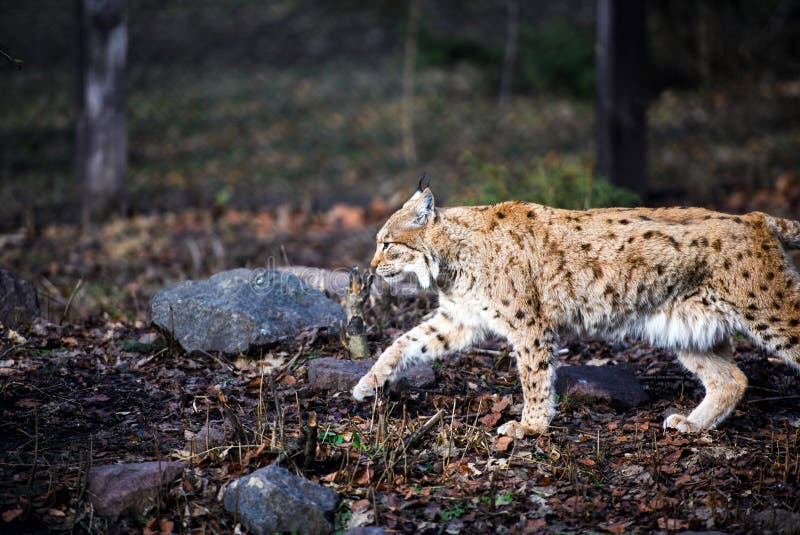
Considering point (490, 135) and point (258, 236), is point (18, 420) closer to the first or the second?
point (258, 236)

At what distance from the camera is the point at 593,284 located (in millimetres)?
5520

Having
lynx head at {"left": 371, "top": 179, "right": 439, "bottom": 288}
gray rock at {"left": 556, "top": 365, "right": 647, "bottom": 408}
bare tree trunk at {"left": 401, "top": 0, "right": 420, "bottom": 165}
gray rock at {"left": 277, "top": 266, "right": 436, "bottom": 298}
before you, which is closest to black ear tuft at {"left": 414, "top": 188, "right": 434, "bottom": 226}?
lynx head at {"left": 371, "top": 179, "right": 439, "bottom": 288}

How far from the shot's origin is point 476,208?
5.90 meters

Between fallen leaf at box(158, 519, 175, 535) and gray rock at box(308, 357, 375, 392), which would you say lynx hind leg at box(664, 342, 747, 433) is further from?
fallen leaf at box(158, 519, 175, 535)

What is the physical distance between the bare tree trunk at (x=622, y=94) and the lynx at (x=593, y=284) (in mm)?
5594

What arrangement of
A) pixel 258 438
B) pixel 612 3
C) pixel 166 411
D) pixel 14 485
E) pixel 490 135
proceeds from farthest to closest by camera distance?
pixel 490 135, pixel 612 3, pixel 166 411, pixel 258 438, pixel 14 485

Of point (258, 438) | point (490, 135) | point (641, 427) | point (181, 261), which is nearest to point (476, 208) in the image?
point (641, 427)

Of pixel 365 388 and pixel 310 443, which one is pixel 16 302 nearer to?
pixel 365 388

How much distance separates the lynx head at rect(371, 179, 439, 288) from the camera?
5.68 m

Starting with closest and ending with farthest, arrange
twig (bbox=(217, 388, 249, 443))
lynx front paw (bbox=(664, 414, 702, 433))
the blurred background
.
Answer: twig (bbox=(217, 388, 249, 443))
lynx front paw (bbox=(664, 414, 702, 433))
the blurred background

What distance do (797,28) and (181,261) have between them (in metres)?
13.5

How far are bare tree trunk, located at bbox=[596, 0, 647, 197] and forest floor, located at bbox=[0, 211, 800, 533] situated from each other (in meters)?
4.85

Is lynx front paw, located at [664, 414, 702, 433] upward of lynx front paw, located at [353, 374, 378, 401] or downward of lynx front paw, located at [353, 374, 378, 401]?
downward

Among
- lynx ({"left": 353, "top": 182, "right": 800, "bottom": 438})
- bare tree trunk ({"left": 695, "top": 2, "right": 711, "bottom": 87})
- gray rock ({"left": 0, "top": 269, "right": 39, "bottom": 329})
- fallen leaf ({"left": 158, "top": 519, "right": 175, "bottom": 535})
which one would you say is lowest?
fallen leaf ({"left": 158, "top": 519, "right": 175, "bottom": 535})
